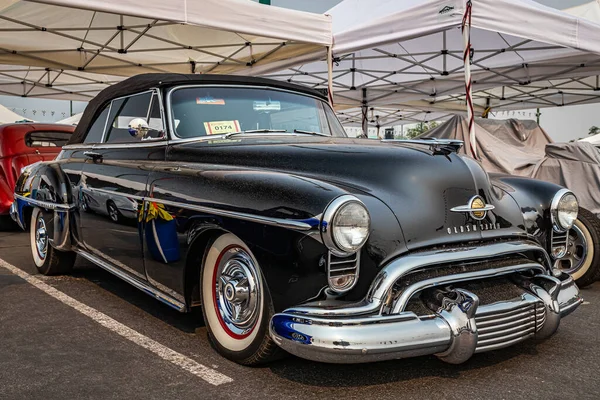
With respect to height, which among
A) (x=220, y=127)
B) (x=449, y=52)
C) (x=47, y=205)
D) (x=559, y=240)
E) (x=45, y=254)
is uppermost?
(x=449, y=52)

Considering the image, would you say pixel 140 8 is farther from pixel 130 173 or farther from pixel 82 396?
pixel 82 396

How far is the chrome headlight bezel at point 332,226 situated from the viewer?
2.45 m

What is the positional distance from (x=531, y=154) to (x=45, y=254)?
570 centimetres

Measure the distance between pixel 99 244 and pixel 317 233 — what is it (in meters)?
2.29

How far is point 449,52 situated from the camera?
38.0ft

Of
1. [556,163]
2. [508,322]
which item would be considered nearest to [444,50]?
[556,163]

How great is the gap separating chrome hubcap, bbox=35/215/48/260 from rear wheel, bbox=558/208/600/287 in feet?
14.2

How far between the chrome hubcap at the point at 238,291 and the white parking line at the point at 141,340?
25 centimetres

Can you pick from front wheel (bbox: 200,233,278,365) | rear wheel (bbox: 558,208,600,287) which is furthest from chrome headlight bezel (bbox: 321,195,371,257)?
rear wheel (bbox: 558,208,600,287)

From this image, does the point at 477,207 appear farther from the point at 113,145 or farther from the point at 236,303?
the point at 113,145

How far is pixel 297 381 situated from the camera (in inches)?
109

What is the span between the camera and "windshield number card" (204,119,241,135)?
12.2 ft

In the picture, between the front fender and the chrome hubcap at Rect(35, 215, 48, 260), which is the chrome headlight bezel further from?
the chrome hubcap at Rect(35, 215, 48, 260)

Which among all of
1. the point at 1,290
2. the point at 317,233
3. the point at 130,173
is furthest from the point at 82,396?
the point at 1,290
